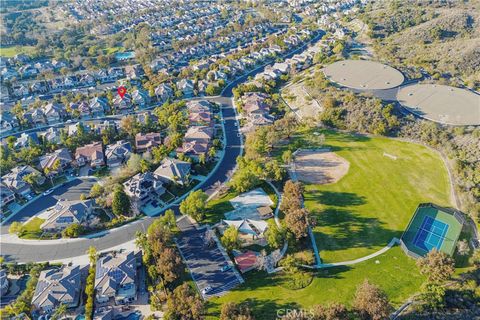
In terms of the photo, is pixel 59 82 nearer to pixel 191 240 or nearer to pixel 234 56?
pixel 234 56

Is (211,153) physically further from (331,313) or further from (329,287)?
(331,313)

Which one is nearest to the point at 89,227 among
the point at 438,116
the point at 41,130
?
the point at 41,130

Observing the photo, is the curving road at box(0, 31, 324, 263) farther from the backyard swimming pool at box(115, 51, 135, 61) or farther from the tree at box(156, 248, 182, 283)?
the backyard swimming pool at box(115, 51, 135, 61)

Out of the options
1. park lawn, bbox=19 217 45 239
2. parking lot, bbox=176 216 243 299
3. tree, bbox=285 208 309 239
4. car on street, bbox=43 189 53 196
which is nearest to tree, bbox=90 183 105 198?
park lawn, bbox=19 217 45 239

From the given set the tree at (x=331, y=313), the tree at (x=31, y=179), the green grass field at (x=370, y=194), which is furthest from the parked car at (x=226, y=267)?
the tree at (x=31, y=179)

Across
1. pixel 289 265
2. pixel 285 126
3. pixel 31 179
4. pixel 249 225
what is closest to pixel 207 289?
pixel 289 265

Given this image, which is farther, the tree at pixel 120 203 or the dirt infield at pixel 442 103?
the dirt infield at pixel 442 103

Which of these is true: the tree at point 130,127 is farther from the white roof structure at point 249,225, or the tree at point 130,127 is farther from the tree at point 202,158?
the white roof structure at point 249,225
